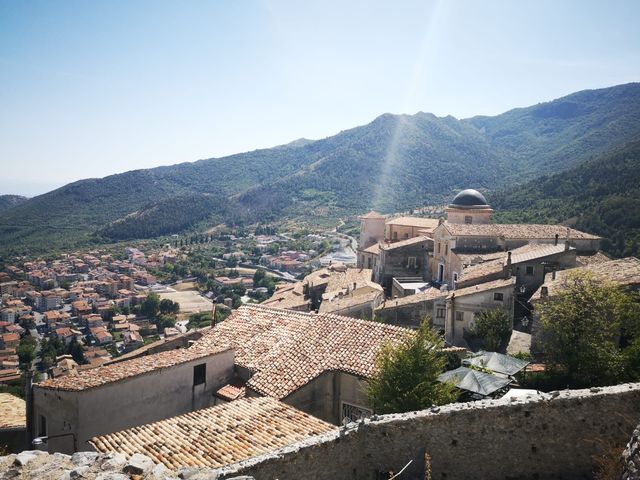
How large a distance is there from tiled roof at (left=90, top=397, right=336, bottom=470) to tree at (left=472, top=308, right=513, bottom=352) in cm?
1370

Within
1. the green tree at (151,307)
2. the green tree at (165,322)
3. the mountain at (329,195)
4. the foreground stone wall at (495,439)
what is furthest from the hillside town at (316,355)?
the mountain at (329,195)

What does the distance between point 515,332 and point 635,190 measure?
5523 centimetres

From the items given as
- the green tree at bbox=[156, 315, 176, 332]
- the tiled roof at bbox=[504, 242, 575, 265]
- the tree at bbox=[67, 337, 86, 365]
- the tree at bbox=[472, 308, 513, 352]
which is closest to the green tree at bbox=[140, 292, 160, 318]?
the green tree at bbox=[156, 315, 176, 332]

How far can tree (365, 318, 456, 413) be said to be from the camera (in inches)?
408

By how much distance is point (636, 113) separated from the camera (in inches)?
6127

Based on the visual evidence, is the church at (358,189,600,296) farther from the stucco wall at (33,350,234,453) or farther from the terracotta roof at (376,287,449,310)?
the stucco wall at (33,350,234,453)

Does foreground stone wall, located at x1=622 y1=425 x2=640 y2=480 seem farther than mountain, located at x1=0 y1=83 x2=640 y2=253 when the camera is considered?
No

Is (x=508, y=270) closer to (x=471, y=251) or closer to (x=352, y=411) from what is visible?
(x=471, y=251)

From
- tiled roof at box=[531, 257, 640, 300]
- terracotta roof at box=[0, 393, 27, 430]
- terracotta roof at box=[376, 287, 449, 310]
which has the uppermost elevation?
tiled roof at box=[531, 257, 640, 300]

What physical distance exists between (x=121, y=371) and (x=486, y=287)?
18.5 metres

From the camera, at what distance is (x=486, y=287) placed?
24.6 metres

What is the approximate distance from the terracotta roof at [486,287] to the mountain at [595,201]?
90.8ft

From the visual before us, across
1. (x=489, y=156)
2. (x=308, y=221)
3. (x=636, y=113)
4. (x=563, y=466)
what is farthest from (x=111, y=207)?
(x=563, y=466)

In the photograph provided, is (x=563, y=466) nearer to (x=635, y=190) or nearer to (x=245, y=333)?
(x=245, y=333)
